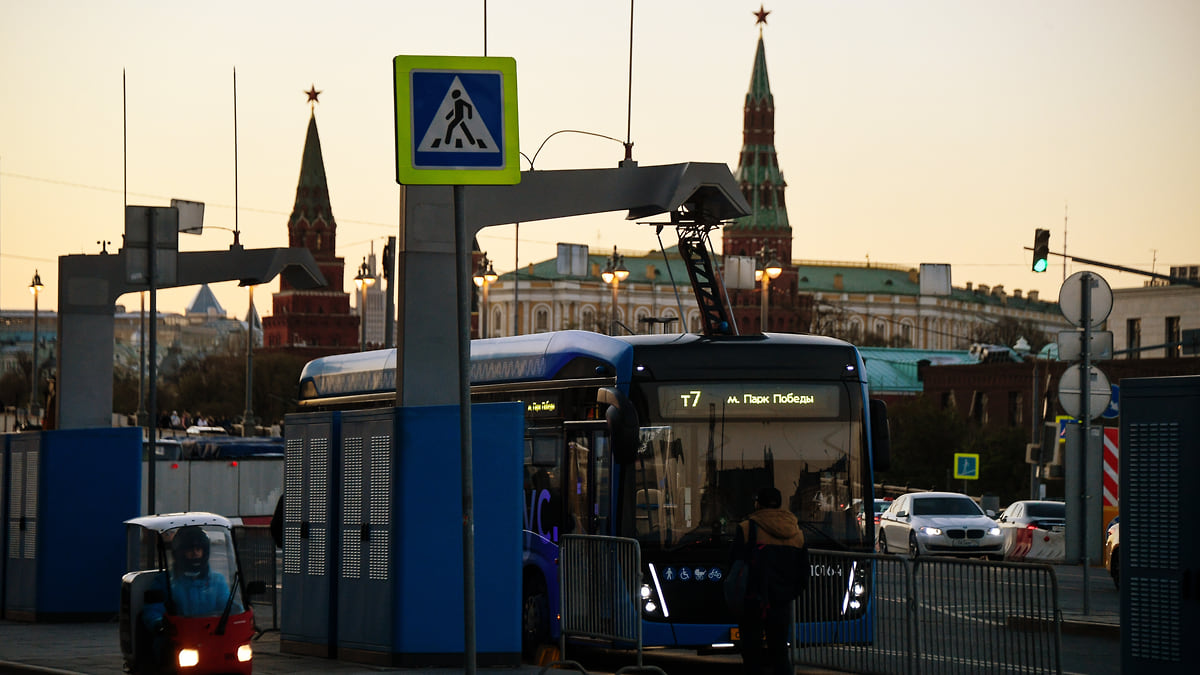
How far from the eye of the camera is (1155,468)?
9.33 metres

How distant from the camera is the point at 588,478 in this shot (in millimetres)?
15836

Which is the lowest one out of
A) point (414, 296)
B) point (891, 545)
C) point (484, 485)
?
point (891, 545)

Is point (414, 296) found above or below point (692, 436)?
above

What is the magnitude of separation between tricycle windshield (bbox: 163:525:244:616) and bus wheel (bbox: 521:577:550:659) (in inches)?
140

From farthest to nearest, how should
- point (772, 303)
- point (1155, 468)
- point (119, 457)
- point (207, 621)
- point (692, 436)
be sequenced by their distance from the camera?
point (772, 303) < point (119, 457) < point (692, 436) < point (207, 621) < point (1155, 468)

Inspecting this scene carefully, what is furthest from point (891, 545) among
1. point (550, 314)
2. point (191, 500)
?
point (550, 314)

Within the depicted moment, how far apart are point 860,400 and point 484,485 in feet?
11.5

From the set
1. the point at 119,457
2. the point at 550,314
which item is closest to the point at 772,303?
the point at 550,314

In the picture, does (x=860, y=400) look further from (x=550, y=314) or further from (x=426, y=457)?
(x=550, y=314)

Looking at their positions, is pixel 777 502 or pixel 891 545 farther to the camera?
pixel 891 545

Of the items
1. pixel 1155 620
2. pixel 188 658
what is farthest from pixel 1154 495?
pixel 188 658

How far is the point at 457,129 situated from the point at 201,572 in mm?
5141

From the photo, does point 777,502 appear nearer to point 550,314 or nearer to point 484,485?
point 484,485

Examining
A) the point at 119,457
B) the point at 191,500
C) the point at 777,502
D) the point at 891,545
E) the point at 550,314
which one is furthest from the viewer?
the point at 550,314
